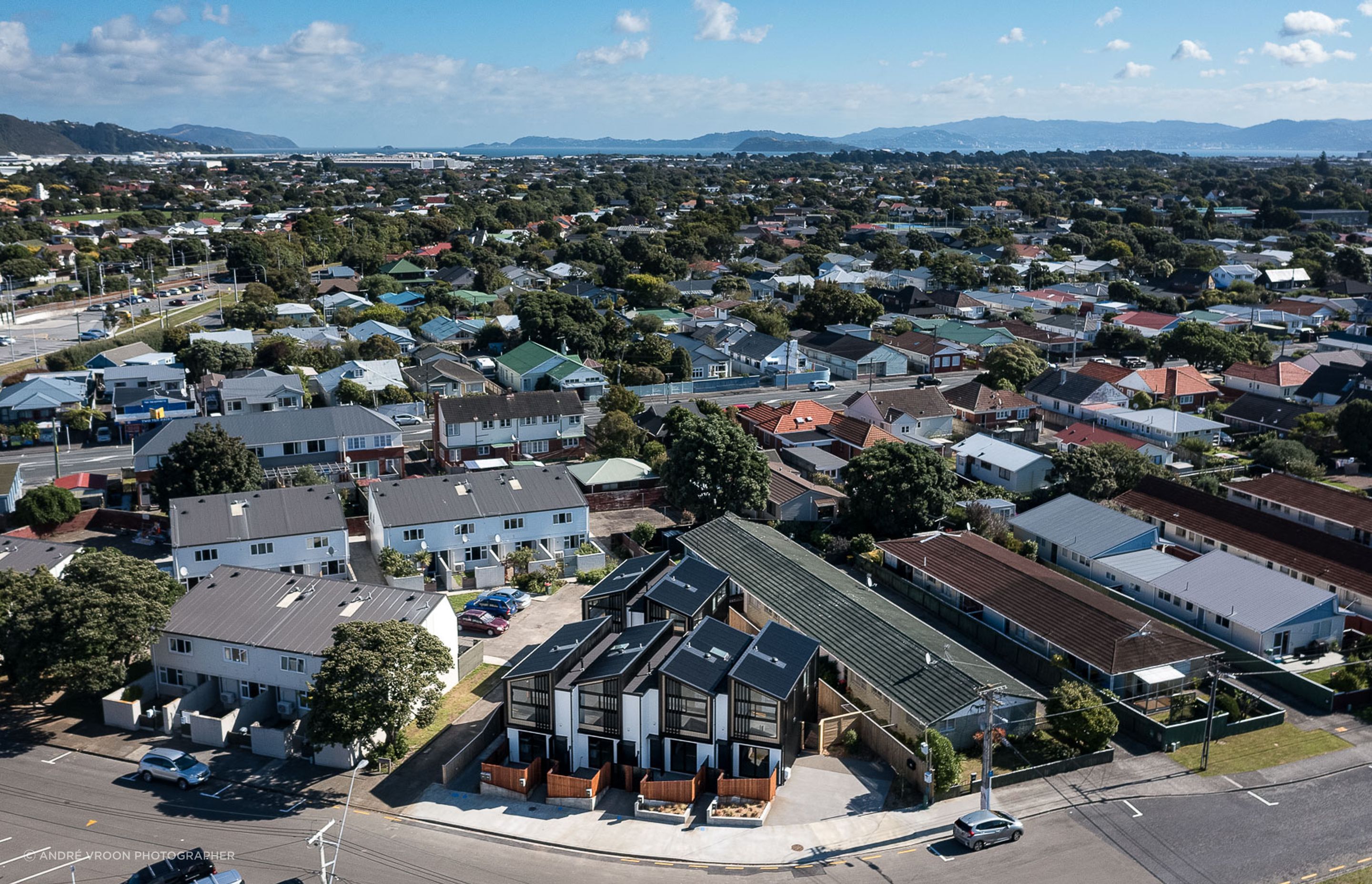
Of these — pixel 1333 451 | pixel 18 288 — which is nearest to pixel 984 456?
pixel 1333 451

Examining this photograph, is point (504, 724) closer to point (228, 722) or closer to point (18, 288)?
point (228, 722)

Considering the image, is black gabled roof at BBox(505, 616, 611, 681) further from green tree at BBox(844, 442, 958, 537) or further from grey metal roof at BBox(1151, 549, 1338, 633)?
grey metal roof at BBox(1151, 549, 1338, 633)

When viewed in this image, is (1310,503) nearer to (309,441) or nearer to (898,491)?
(898,491)

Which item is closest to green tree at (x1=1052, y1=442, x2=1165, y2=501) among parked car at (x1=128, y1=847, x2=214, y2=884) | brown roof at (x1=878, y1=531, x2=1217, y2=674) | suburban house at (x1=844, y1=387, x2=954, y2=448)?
brown roof at (x1=878, y1=531, x2=1217, y2=674)

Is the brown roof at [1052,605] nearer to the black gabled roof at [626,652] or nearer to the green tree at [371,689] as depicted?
the black gabled roof at [626,652]

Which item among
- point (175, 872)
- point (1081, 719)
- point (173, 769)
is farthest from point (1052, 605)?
point (173, 769)
